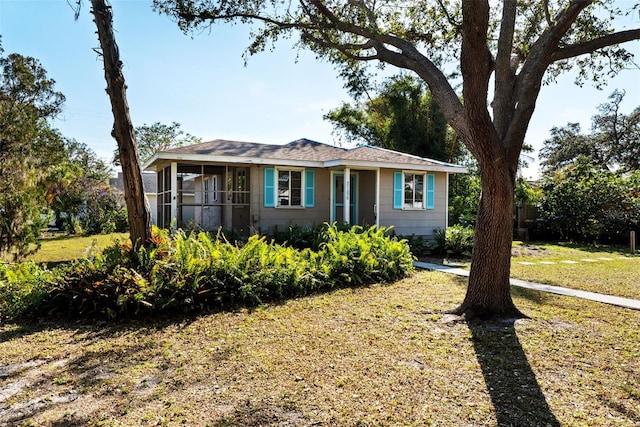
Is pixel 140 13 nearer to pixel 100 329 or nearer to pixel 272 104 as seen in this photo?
pixel 100 329

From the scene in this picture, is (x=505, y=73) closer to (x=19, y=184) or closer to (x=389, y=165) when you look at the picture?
(x=389, y=165)

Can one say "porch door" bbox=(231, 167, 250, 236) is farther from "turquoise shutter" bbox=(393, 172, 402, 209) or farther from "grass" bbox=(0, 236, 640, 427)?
"grass" bbox=(0, 236, 640, 427)

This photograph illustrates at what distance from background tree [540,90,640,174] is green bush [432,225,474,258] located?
62.9ft

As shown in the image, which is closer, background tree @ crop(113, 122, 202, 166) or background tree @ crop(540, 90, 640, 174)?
background tree @ crop(540, 90, 640, 174)

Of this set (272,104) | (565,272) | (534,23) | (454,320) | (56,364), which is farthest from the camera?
(272,104)

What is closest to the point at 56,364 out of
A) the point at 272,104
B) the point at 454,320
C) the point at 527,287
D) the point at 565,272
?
the point at 454,320

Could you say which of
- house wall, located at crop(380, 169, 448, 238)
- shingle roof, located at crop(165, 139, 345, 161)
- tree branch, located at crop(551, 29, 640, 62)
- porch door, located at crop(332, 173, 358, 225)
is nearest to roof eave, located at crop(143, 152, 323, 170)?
shingle roof, located at crop(165, 139, 345, 161)

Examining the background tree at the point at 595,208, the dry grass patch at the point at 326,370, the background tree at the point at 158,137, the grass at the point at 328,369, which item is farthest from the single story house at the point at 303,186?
the background tree at the point at 158,137

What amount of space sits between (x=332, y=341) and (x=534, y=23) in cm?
664

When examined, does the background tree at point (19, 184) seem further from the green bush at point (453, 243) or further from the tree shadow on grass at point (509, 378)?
the green bush at point (453, 243)

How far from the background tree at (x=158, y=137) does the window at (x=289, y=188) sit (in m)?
29.9

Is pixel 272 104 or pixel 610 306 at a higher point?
pixel 272 104

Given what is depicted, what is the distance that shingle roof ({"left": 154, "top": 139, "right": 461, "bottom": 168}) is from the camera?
36.2ft

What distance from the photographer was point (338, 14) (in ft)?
24.0
